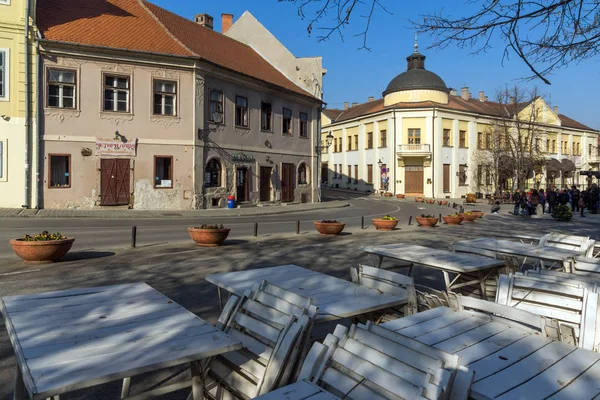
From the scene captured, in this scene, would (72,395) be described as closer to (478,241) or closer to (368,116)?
(478,241)

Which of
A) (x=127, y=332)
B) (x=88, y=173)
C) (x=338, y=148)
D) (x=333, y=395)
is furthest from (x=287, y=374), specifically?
(x=338, y=148)

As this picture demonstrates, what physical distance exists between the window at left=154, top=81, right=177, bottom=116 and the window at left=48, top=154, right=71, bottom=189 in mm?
4996

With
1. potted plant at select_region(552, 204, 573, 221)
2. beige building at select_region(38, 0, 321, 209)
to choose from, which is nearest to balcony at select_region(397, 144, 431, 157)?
beige building at select_region(38, 0, 321, 209)

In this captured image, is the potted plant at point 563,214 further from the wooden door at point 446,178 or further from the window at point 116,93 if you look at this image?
the wooden door at point 446,178

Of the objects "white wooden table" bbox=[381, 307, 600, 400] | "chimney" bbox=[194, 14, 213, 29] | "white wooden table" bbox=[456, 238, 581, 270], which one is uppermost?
"chimney" bbox=[194, 14, 213, 29]

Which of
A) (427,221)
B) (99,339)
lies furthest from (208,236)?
(427,221)

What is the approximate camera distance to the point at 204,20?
1347 inches

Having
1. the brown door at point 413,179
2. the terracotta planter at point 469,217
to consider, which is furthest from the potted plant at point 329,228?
→ the brown door at point 413,179

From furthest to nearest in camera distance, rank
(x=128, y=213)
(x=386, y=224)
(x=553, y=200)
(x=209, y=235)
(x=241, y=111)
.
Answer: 1. (x=553, y=200)
2. (x=241, y=111)
3. (x=128, y=213)
4. (x=386, y=224)
5. (x=209, y=235)

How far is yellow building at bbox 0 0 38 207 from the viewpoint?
2080cm

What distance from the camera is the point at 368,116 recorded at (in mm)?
51406

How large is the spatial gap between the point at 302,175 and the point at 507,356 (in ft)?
103

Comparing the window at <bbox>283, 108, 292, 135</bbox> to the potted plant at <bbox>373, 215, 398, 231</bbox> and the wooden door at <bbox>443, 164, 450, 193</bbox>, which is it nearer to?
the potted plant at <bbox>373, 215, 398, 231</bbox>

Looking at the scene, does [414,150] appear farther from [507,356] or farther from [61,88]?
[507,356]
